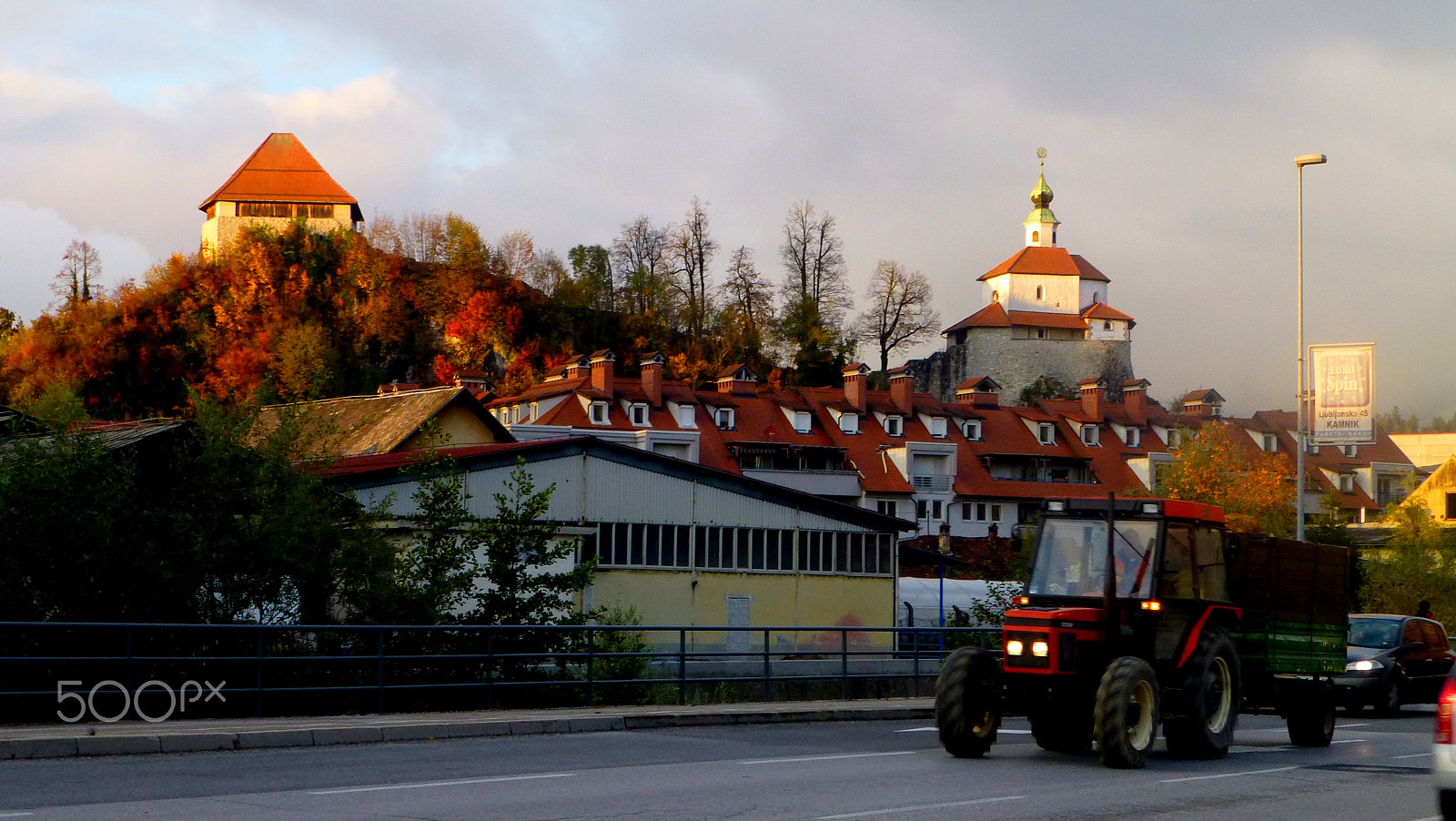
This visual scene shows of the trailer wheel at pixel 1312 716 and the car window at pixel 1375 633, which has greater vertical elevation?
the car window at pixel 1375 633

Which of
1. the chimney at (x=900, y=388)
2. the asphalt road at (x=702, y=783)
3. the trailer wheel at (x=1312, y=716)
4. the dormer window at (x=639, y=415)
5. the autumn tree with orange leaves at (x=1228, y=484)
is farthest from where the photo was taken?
the chimney at (x=900, y=388)

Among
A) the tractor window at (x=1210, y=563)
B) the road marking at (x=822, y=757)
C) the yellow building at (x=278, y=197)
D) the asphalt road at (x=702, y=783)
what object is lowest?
the road marking at (x=822, y=757)

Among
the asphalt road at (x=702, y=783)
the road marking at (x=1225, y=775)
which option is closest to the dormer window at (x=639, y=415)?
the asphalt road at (x=702, y=783)

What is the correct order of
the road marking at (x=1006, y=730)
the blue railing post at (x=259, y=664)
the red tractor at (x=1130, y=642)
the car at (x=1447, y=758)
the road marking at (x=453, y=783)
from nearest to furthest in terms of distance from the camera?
the car at (x=1447, y=758)
the road marking at (x=453, y=783)
the red tractor at (x=1130, y=642)
the blue railing post at (x=259, y=664)
the road marking at (x=1006, y=730)

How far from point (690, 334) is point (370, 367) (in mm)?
22996

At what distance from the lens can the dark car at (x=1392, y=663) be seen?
24.2 m

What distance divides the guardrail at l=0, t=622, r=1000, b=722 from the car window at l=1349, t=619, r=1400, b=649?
7.42m

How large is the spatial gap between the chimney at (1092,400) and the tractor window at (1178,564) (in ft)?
306

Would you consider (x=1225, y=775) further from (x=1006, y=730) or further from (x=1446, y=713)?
(x=1006, y=730)

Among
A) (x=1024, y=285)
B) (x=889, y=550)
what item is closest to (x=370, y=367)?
(x=889, y=550)

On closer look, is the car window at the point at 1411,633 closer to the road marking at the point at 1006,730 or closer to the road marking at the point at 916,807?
the road marking at the point at 1006,730

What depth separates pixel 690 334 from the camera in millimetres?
107062

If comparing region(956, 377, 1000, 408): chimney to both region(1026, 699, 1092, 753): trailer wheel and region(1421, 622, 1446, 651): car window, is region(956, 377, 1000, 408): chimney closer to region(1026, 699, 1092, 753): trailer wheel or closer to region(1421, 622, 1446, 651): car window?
region(1421, 622, 1446, 651): car window

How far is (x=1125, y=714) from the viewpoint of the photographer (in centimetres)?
1406
